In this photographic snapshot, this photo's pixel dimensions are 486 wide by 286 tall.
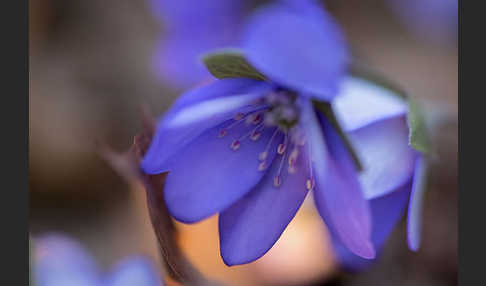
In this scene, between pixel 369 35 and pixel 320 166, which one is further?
pixel 369 35

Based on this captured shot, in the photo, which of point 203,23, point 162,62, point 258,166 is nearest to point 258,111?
point 258,166

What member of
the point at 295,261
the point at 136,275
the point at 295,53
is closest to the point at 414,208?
the point at 295,53

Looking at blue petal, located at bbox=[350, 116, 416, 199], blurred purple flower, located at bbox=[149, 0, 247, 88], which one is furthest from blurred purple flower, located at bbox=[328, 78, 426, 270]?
blurred purple flower, located at bbox=[149, 0, 247, 88]

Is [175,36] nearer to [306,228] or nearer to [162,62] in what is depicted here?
[162,62]

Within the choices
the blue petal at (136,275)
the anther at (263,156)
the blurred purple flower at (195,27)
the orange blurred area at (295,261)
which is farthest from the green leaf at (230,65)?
the blurred purple flower at (195,27)

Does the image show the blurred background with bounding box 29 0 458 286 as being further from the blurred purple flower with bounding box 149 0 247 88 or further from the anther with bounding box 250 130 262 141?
the anther with bounding box 250 130 262 141
